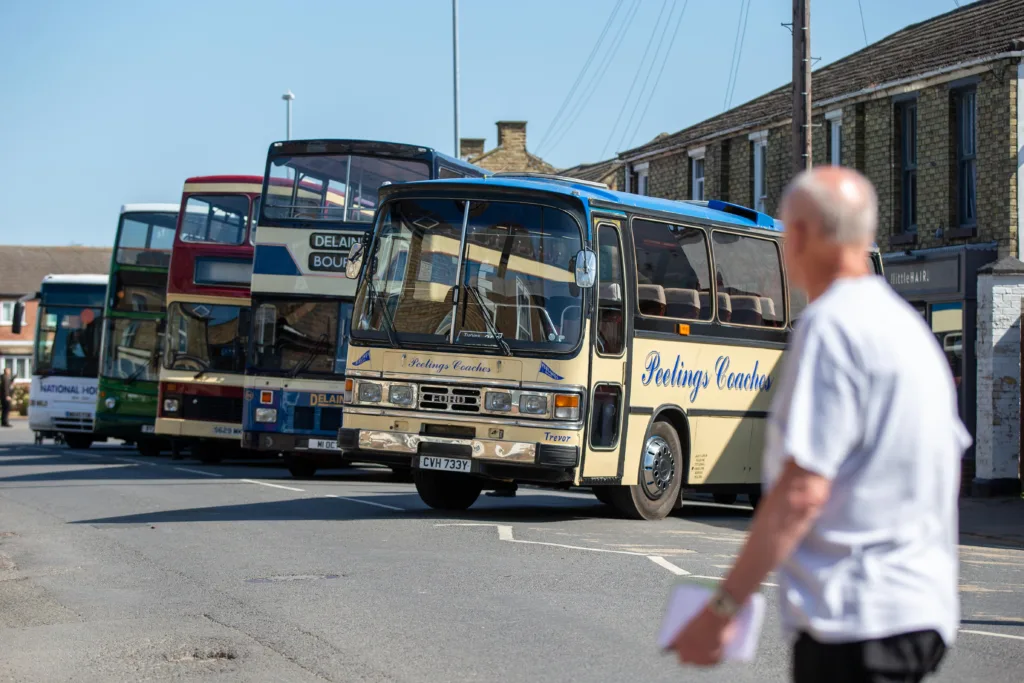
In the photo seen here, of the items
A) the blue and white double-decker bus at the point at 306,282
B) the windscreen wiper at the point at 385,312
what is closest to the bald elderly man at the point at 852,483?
the windscreen wiper at the point at 385,312

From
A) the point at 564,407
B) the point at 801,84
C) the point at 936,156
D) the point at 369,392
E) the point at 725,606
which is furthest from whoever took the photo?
the point at 936,156

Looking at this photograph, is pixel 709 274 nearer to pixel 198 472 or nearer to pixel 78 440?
pixel 198 472

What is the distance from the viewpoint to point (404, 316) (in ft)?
47.6

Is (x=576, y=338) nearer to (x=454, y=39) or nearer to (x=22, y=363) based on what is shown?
(x=454, y=39)

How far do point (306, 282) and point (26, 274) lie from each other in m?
81.7

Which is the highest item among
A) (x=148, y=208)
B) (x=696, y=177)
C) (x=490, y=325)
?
(x=696, y=177)

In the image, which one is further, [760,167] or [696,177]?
[696,177]

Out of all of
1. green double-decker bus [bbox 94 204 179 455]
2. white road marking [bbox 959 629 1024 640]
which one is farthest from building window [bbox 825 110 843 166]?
white road marking [bbox 959 629 1024 640]

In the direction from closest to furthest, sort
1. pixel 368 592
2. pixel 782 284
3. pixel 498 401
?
pixel 368 592 < pixel 498 401 < pixel 782 284

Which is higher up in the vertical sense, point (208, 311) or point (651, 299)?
point (208, 311)

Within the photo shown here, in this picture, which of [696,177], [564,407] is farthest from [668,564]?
[696,177]

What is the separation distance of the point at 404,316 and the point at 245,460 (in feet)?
48.4

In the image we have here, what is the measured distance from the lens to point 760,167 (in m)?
32.2

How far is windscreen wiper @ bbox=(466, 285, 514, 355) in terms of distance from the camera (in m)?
13.9
